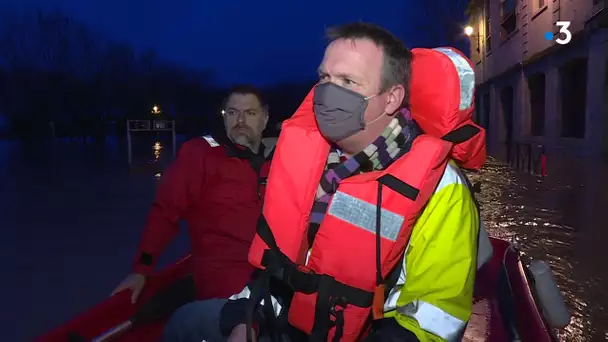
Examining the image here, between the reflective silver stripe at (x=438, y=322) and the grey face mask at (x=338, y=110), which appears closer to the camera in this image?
the reflective silver stripe at (x=438, y=322)

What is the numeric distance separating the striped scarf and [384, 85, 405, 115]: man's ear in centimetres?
4

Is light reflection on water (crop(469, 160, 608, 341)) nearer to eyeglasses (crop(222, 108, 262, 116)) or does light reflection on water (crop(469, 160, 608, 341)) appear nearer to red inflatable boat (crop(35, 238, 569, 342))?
red inflatable boat (crop(35, 238, 569, 342))

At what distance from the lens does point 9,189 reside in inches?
465

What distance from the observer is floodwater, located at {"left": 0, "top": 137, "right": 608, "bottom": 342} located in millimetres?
4430

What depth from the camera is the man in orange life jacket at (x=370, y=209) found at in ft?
5.64

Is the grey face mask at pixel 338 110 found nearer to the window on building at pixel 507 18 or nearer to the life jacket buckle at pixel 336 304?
the life jacket buckle at pixel 336 304

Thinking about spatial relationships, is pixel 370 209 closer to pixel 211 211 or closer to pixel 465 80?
pixel 465 80

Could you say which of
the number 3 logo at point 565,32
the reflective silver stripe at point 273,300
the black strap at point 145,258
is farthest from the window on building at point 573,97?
the reflective silver stripe at point 273,300

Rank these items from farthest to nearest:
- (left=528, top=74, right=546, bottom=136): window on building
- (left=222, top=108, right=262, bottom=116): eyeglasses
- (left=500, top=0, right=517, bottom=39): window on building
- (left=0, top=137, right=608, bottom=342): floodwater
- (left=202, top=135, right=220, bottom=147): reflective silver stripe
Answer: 1. (left=500, top=0, right=517, bottom=39): window on building
2. (left=528, top=74, right=546, bottom=136): window on building
3. (left=0, top=137, right=608, bottom=342): floodwater
4. (left=222, top=108, right=262, bottom=116): eyeglasses
5. (left=202, top=135, right=220, bottom=147): reflective silver stripe

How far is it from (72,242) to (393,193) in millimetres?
6192

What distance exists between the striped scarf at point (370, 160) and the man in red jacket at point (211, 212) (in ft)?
3.74

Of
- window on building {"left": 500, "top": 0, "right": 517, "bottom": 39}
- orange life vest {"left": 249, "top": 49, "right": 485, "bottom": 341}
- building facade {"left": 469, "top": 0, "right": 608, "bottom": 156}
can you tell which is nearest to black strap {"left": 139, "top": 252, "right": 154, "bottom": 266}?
orange life vest {"left": 249, "top": 49, "right": 485, "bottom": 341}

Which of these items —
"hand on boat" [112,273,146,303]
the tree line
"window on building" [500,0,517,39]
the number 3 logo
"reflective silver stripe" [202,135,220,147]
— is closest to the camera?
"hand on boat" [112,273,146,303]

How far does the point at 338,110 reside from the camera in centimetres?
192
